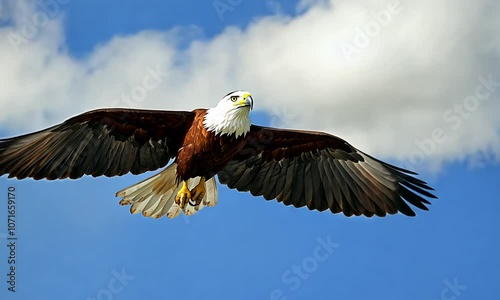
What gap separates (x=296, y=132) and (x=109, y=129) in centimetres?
227

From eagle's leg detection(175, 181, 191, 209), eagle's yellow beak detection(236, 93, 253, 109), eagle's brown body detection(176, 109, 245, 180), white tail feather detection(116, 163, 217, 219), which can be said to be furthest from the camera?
white tail feather detection(116, 163, 217, 219)

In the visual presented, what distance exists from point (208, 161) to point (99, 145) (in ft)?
4.33

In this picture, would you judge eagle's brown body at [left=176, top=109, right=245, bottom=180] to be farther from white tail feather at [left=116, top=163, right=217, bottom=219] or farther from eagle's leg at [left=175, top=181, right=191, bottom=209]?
white tail feather at [left=116, top=163, right=217, bottom=219]

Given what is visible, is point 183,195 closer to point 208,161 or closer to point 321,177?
point 208,161

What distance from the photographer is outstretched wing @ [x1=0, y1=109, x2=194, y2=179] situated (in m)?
7.80

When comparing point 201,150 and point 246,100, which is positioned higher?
point 246,100

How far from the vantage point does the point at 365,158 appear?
902 cm

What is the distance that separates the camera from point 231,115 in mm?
7719

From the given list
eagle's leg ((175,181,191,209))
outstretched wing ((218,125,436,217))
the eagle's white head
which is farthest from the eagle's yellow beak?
eagle's leg ((175,181,191,209))

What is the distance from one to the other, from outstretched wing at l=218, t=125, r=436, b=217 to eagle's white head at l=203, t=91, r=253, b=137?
3.15 ft

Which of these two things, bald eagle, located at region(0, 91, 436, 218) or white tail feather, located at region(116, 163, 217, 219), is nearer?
bald eagle, located at region(0, 91, 436, 218)

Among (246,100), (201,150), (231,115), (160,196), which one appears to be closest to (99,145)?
(160,196)

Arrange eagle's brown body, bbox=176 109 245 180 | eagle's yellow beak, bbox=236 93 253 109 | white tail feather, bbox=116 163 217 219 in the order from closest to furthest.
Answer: eagle's yellow beak, bbox=236 93 253 109, eagle's brown body, bbox=176 109 245 180, white tail feather, bbox=116 163 217 219

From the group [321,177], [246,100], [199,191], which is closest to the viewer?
[246,100]
